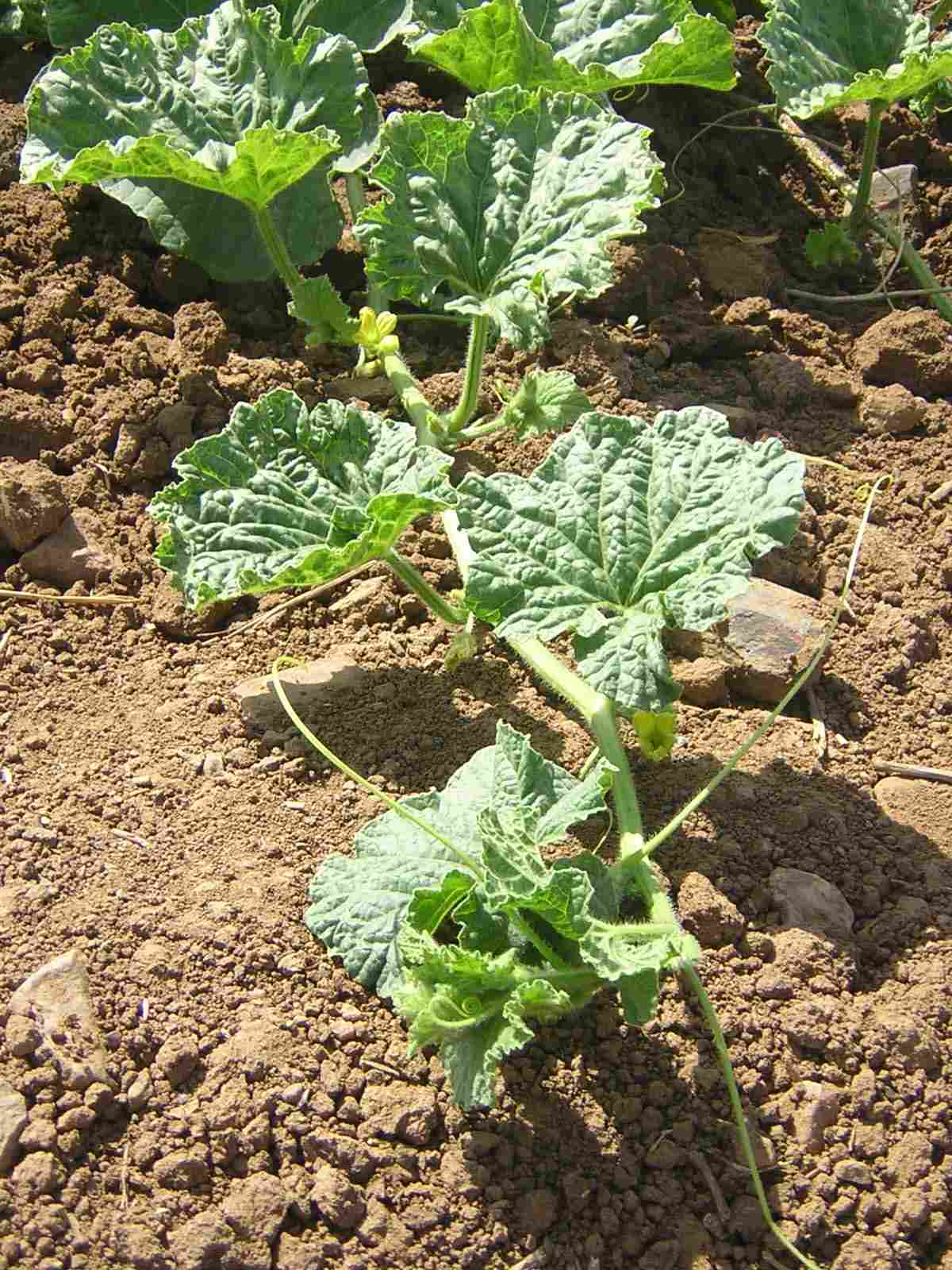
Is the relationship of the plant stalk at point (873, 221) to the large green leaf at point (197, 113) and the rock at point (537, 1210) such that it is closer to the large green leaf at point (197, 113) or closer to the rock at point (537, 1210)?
the large green leaf at point (197, 113)

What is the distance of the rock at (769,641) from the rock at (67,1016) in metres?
1.61

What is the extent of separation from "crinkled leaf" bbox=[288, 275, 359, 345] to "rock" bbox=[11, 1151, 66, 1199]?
2.24m

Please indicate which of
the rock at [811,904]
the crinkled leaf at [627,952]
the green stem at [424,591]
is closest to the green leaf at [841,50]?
the green stem at [424,591]

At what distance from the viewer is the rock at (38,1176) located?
2390 mm

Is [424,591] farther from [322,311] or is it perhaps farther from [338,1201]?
[338,1201]

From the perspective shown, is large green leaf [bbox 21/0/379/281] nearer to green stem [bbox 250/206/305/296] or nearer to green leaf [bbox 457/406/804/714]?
green stem [bbox 250/206/305/296]

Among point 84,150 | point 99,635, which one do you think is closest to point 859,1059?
point 99,635

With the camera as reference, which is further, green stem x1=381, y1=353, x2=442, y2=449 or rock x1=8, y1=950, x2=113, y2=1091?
green stem x1=381, y1=353, x2=442, y2=449

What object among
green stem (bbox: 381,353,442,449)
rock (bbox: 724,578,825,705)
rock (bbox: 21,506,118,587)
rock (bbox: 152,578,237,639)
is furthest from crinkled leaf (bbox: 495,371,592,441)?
rock (bbox: 21,506,118,587)

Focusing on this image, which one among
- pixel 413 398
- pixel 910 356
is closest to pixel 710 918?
pixel 413 398

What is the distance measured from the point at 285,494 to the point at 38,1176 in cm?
152

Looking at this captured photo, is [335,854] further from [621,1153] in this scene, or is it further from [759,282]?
[759,282]

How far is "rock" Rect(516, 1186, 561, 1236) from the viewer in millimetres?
2424

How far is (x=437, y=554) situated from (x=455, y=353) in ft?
2.71
